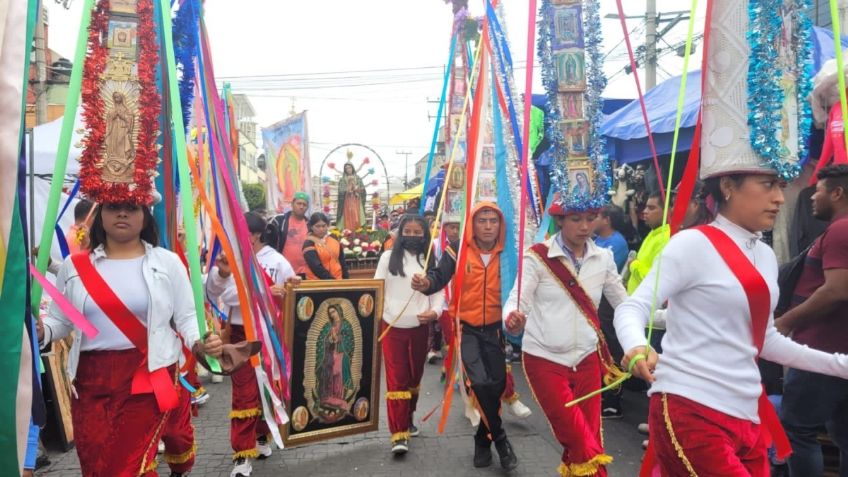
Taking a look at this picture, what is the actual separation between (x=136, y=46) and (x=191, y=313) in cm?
129

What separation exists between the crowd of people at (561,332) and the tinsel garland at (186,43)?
3.09ft

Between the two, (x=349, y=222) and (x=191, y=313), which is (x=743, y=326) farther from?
(x=349, y=222)

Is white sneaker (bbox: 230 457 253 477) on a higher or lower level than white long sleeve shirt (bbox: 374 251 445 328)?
lower

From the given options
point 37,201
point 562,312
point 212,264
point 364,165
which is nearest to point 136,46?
point 212,264

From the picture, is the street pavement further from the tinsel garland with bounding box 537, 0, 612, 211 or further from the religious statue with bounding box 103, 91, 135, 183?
the religious statue with bounding box 103, 91, 135, 183

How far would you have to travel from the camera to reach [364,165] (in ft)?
49.9

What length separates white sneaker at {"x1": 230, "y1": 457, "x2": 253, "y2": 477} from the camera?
4438 mm

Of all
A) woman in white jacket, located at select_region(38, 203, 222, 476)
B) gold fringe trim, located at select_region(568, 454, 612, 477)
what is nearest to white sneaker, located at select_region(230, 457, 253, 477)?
woman in white jacket, located at select_region(38, 203, 222, 476)

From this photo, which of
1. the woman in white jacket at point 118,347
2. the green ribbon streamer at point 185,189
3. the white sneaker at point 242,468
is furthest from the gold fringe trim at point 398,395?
the green ribbon streamer at point 185,189

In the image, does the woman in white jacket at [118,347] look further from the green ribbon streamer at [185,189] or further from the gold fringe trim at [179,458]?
the gold fringe trim at [179,458]

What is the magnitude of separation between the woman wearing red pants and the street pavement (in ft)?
3.42

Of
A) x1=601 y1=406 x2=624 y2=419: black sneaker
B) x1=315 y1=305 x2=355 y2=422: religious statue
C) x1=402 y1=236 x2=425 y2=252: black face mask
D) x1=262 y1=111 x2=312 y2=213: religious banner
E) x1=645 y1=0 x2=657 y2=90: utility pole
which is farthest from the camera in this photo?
x1=645 y1=0 x2=657 y2=90: utility pole

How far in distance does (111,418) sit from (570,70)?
2.98 m

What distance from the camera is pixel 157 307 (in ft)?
9.93
